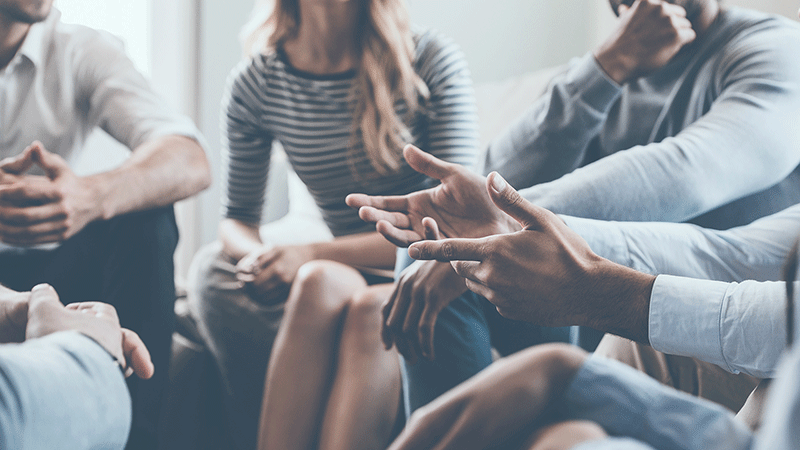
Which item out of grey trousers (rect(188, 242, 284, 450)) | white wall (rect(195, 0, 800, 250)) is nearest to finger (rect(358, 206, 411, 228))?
grey trousers (rect(188, 242, 284, 450))

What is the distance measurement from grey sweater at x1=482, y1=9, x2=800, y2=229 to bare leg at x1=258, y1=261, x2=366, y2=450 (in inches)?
11.2

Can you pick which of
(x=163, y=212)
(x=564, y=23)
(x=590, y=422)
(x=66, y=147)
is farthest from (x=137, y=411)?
(x=564, y=23)

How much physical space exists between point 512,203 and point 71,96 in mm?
753

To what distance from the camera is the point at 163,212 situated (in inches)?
32.6

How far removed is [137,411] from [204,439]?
33 cm

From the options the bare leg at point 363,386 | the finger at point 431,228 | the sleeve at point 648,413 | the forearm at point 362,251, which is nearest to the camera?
the sleeve at point 648,413

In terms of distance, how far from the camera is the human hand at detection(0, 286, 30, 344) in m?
0.46

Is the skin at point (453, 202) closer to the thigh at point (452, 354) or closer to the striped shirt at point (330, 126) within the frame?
the thigh at point (452, 354)

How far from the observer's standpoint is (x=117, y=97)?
888mm

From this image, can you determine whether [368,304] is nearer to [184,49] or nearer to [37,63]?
[37,63]

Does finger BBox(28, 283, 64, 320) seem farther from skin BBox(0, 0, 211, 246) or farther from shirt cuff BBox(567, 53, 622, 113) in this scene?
shirt cuff BBox(567, 53, 622, 113)

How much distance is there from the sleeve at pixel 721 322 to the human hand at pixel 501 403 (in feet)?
0.49

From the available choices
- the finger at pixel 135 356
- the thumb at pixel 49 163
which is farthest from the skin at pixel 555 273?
the thumb at pixel 49 163

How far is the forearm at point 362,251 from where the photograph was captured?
88 cm
